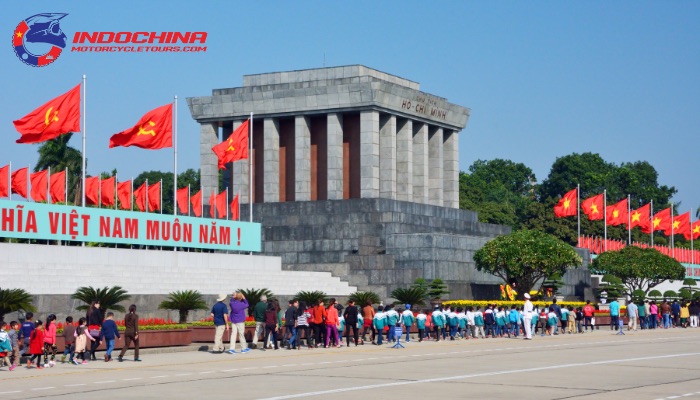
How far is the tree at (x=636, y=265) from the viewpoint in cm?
7444

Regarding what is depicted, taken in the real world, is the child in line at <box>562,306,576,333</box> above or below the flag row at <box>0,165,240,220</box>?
below

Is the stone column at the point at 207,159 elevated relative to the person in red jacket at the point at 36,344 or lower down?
elevated

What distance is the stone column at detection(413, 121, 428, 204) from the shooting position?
72.1 metres

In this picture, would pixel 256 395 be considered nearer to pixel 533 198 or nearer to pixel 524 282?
pixel 524 282

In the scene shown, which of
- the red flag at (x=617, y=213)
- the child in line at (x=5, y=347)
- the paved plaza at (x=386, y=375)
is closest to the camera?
the paved plaza at (x=386, y=375)

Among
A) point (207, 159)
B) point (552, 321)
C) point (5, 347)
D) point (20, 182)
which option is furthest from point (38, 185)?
point (5, 347)

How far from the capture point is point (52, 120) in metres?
46.0

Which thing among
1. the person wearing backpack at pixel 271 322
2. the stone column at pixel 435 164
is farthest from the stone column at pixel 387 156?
the person wearing backpack at pixel 271 322

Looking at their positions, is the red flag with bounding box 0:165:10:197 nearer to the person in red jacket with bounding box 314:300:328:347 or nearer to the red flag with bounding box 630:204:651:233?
the person in red jacket with bounding box 314:300:328:347

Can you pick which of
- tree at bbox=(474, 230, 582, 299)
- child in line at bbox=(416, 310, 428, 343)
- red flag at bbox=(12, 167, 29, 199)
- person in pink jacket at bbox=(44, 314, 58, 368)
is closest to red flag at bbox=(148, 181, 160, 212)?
red flag at bbox=(12, 167, 29, 199)

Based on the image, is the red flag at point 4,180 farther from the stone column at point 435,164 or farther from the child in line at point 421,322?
the stone column at point 435,164

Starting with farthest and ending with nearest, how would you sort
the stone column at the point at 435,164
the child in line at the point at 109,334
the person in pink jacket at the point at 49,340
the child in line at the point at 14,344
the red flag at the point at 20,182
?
the stone column at the point at 435,164
the red flag at the point at 20,182
the child in line at the point at 109,334
the person in pink jacket at the point at 49,340
the child in line at the point at 14,344

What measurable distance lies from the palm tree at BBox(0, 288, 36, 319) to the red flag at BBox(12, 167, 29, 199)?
78.1 feet

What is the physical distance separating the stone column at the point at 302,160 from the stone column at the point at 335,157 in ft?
5.14
